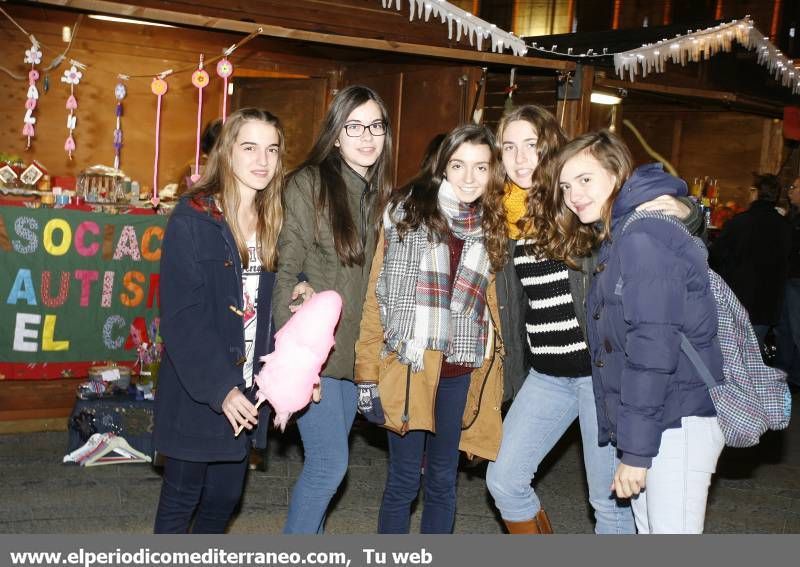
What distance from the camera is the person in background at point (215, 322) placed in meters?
3.08

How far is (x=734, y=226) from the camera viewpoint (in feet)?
28.7

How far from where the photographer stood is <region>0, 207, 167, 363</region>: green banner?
5828 millimetres

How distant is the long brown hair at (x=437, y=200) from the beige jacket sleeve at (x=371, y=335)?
19cm

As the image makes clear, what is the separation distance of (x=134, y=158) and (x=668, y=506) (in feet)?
27.3

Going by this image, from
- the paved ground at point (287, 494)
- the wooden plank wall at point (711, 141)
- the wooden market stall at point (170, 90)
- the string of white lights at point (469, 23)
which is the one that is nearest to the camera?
the paved ground at point (287, 494)

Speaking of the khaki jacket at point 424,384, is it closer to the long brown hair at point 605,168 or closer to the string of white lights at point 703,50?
the long brown hair at point 605,168

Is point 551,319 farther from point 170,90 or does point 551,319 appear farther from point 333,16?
point 170,90

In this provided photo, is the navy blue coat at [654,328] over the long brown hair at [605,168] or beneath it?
beneath

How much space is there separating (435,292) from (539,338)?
476 millimetres

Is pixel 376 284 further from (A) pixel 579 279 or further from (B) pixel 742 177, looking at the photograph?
(B) pixel 742 177

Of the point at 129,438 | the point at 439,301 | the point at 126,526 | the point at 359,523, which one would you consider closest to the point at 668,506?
the point at 439,301

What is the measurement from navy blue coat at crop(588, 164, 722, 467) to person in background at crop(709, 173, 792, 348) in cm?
609

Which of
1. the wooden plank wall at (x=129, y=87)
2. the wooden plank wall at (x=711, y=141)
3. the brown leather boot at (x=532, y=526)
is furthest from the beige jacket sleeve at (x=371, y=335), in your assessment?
the wooden plank wall at (x=711, y=141)

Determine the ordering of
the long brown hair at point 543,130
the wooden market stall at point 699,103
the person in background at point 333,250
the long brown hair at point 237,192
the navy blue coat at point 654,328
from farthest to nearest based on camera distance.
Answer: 1. the wooden market stall at point 699,103
2. the long brown hair at point 543,130
3. the person in background at point 333,250
4. the long brown hair at point 237,192
5. the navy blue coat at point 654,328
